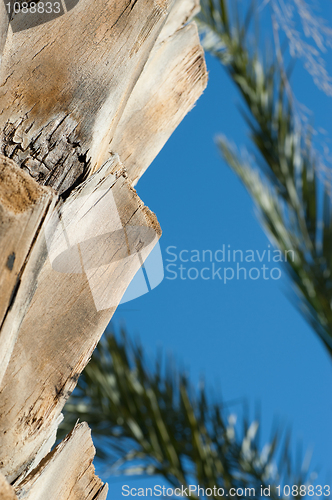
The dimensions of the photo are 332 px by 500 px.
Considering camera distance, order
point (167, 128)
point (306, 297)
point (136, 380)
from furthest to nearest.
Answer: point (136, 380) < point (306, 297) < point (167, 128)

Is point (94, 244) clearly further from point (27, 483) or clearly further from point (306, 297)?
point (306, 297)

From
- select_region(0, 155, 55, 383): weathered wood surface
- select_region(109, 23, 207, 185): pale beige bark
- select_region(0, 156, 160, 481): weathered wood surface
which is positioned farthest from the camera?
select_region(109, 23, 207, 185): pale beige bark

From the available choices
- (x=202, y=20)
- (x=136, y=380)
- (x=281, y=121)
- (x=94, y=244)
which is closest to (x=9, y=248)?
(x=94, y=244)

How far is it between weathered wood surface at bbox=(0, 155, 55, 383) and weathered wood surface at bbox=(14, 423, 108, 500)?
0.22m

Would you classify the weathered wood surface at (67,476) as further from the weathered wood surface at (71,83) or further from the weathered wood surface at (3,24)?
the weathered wood surface at (3,24)

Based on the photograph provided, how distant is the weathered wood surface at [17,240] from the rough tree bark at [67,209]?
0.07 feet

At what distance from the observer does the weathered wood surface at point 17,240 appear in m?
0.51

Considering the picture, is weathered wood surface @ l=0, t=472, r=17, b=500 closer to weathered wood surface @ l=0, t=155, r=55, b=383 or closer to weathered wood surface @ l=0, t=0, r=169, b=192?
weathered wood surface @ l=0, t=155, r=55, b=383

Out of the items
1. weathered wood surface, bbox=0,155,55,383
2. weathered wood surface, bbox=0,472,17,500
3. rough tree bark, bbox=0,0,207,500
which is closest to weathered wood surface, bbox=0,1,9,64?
rough tree bark, bbox=0,0,207,500

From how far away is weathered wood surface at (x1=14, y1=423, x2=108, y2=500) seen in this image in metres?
0.64

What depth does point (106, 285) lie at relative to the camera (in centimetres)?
71

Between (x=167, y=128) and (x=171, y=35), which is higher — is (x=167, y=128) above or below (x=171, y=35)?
below

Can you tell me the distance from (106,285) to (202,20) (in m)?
2.01

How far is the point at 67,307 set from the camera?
681mm
